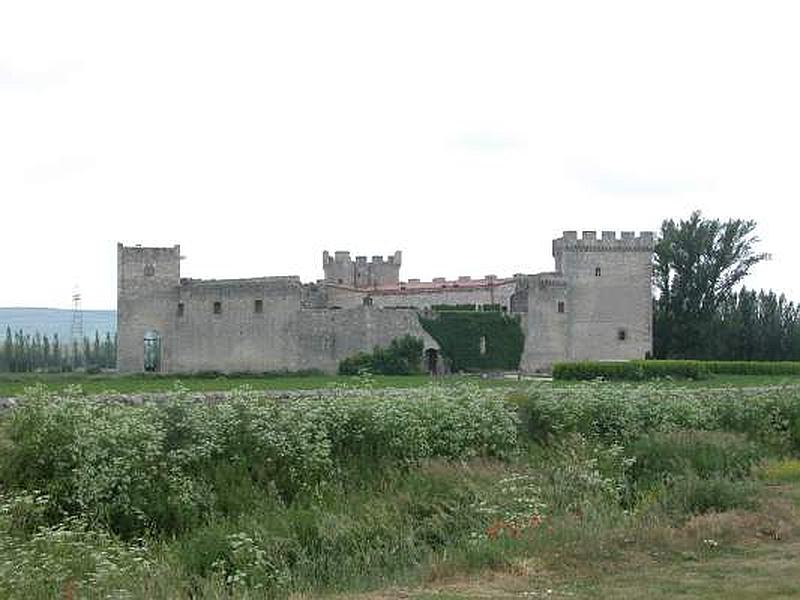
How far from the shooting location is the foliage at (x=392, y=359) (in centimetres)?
4556

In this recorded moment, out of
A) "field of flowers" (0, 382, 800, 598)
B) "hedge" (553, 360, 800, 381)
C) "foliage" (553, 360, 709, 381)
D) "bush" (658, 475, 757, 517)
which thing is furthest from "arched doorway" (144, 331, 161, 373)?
"bush" (658, 475, 757, 517)

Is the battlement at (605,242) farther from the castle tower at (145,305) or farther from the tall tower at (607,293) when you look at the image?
the castle tower at (145,305)

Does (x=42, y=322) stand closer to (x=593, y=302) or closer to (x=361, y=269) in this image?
(x=361, y=269)

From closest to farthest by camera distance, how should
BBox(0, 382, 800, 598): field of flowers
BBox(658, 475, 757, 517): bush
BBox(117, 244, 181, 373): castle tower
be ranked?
1. BBox(0, 382, 800, 598): field of flowers
2. BBox(658, 475, 757, 517): bush
3. BBox(117, 244, 181, 373): castle tower

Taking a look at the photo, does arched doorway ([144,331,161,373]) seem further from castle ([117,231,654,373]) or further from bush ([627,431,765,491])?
bush ([627,431,765,491])

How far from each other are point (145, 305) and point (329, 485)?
35946 mm

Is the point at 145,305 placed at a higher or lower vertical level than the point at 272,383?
higher

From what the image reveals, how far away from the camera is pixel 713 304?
51344 millimetres

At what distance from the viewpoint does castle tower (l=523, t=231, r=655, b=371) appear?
48062 mm

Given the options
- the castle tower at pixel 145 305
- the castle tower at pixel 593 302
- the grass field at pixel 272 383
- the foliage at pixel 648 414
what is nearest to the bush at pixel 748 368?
the grass field at pixel 272 383

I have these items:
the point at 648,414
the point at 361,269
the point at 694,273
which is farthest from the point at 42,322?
the point at 648,414

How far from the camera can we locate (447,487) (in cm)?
1452

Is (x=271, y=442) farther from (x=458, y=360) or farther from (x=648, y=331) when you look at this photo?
(x=648, y=331)

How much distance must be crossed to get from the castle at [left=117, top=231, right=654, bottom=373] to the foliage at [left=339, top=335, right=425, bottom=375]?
64 cm
